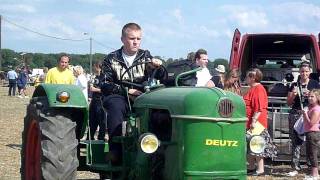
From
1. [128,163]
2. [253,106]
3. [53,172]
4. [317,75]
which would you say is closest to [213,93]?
[128,163]

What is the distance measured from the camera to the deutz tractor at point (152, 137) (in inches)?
192

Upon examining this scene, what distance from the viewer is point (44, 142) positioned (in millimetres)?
5637

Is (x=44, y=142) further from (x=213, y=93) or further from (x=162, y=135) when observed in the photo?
(x=213, y=93)

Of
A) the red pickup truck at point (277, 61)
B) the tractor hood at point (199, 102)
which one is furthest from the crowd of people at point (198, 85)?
the tractor hood at point (199, 102)

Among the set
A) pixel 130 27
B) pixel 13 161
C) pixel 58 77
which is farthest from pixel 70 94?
pixel 58 77

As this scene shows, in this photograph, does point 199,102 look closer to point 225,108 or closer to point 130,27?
point 225,108

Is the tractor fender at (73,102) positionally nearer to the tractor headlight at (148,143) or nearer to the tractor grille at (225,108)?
the tractor headlight at (148,143)

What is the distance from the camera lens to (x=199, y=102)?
4.88 metres

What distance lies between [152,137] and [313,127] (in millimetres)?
4614

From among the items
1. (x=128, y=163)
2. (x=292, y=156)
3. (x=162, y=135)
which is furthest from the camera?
(x=292, y=156)

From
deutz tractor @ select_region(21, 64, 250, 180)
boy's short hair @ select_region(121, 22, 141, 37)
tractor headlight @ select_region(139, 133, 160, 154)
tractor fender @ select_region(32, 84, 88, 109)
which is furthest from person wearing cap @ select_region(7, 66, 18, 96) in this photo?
tractor headlight @ select_region(139, 133, 160, 154)

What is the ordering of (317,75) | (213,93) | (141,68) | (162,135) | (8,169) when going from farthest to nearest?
(317,75)
(8,169)
(141,68)
(162,135)
(213,93)

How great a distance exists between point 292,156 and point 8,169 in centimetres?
425

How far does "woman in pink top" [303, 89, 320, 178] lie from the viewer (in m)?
8.93
